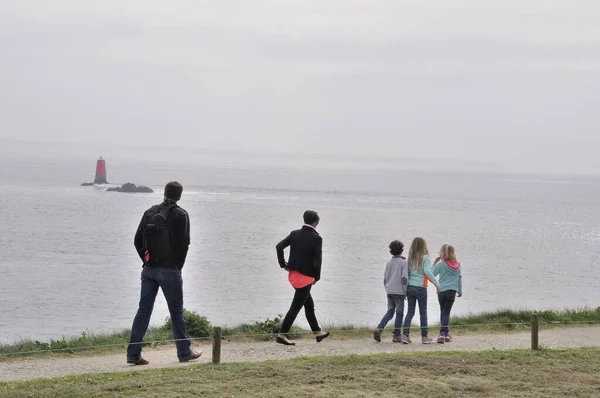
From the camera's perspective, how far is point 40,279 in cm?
4194

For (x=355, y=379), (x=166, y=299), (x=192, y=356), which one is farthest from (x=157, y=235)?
(x=355, y=379)

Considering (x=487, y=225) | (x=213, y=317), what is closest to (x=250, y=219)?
(x=487, y=225)

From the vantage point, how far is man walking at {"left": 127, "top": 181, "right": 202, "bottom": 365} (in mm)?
11281

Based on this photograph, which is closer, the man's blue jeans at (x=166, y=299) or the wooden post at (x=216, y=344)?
the wooden post at (x=216, y=344)

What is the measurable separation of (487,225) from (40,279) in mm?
59832

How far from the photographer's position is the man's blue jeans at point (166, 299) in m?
11.4

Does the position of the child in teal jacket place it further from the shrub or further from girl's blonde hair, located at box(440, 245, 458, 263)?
the shrub

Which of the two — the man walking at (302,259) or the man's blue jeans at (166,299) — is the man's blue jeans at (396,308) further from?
the man's blue jeans at (166,299)

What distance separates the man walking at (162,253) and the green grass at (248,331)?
88 centimetres

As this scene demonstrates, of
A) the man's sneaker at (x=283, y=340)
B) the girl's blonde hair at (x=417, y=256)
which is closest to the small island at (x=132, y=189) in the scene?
the girl's blonde hair at (x=417, y=256)

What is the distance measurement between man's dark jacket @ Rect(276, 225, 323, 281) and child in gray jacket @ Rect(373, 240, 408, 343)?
1544 mm

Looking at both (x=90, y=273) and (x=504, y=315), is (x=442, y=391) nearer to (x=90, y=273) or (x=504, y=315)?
(x=504, y=315)

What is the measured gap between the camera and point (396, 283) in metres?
14.4

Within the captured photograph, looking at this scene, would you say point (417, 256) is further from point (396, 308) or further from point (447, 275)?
point (396, 308)
